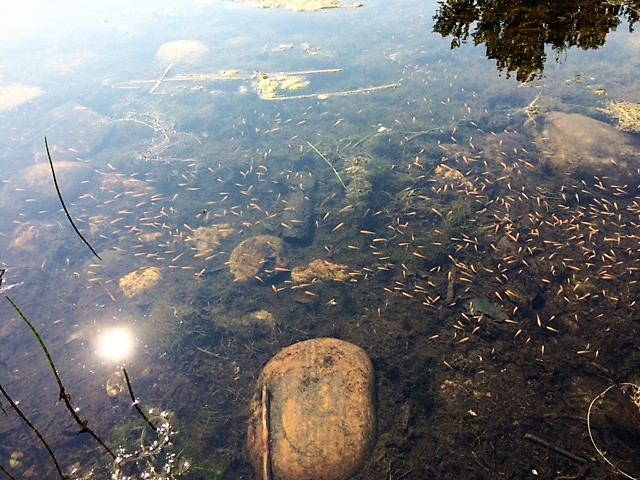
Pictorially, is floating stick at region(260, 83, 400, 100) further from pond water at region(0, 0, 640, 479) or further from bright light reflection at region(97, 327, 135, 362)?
bright light reflection at region(97, 327, 135, 362)

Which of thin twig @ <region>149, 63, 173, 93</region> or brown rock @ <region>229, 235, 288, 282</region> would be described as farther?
thin twig @ <region>149, 63, 173, 93</region>

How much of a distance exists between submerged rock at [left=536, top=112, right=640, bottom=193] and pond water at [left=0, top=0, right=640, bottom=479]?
0.05 meters

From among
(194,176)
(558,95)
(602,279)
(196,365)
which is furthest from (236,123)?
(602,279)

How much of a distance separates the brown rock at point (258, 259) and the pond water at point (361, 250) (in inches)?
2.4

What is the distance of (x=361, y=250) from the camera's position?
30.3 feet

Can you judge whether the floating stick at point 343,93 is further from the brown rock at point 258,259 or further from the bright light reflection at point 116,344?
the bright light reflection at point 116,344

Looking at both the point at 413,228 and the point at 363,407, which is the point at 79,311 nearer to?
the point at 363,407

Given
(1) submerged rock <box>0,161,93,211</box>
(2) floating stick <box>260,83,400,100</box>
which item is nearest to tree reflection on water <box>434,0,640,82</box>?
(2) floating stick <box>260,83,400,100</box>

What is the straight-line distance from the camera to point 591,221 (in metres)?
8.27

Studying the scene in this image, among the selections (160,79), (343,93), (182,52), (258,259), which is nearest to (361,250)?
(258,259)

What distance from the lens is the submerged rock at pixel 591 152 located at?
356 inches

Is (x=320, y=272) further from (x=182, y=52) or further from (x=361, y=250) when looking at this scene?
(x=182, y=52)

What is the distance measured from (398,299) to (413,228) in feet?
7.21

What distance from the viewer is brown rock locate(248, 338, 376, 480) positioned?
18.5 feet
